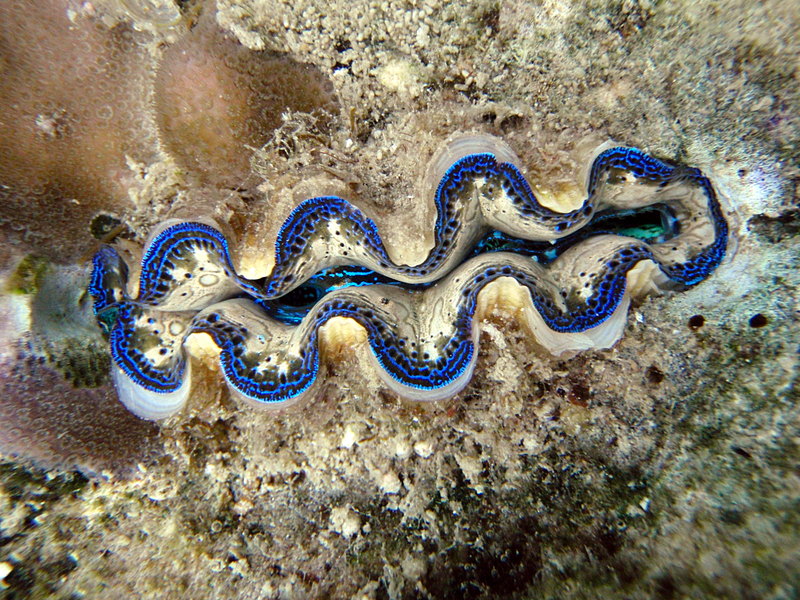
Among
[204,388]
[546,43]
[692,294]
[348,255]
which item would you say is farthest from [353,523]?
[546,43]

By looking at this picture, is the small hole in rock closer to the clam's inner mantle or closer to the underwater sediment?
the underwater sediment

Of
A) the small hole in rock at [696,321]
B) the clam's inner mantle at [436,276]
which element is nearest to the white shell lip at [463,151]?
the clam's inner mantle at [436,276]

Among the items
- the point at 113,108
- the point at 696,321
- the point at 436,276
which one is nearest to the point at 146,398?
the point at 113,108

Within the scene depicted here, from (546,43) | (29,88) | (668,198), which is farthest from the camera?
(668,198)

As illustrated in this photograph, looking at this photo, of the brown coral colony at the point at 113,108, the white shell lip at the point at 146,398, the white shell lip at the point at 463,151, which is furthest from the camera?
the white shell lip at the point at 146,398

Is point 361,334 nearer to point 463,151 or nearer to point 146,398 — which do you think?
point 463,151

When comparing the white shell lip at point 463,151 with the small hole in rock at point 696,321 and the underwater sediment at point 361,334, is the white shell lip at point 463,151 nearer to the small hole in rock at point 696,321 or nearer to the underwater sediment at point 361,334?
the underwater sediment at point 361,334

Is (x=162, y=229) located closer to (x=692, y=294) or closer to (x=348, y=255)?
(x=348, y=255)
